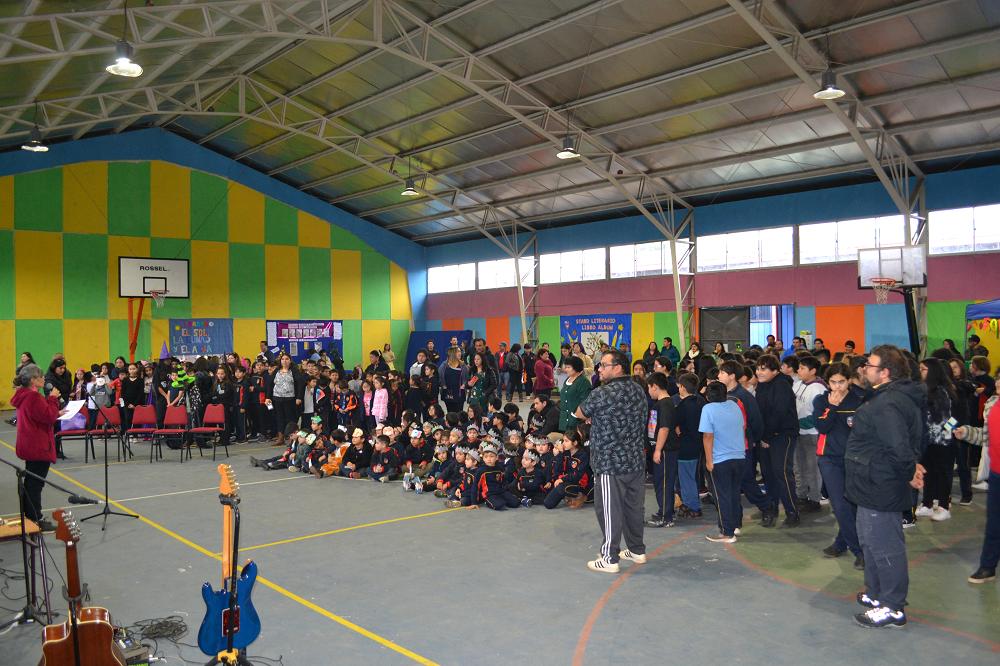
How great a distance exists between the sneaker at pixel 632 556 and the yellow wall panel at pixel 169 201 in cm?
2161

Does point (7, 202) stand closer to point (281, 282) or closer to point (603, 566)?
point (281, 282)

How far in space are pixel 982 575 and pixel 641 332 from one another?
1674 cm

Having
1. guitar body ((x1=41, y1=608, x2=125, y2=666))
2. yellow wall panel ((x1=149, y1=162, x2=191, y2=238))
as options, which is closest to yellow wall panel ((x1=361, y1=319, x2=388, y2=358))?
yellow wall panel ((x1=149, y1=162, x2=191, y2=238))

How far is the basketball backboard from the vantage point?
A: 48.3 ft

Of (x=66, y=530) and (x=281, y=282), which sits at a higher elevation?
(x=281, y=282)

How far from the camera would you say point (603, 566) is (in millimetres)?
5520

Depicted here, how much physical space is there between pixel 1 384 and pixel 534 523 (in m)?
19.7

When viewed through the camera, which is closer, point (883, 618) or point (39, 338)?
point (883, 618)

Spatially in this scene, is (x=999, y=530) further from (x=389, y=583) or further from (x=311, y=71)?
(x=311, y=71)

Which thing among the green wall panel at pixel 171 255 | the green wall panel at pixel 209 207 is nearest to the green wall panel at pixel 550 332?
the green wall panel at pixel 209 207

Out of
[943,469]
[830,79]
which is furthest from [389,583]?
[830,79]

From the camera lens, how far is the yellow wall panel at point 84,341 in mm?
20875

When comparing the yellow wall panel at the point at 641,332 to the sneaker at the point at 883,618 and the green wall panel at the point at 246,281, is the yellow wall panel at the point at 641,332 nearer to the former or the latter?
the green wall panel at the point at 246,281

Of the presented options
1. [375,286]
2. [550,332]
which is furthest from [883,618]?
[375,286]
